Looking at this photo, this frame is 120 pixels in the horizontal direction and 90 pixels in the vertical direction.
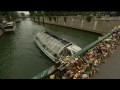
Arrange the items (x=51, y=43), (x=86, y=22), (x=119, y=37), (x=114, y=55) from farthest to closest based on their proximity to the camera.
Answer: (x=86, y=22) < (x=51, y=43) < (x=119, y=37) < (x=114, y=55)

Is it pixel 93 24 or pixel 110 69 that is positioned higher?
pixel 110 69

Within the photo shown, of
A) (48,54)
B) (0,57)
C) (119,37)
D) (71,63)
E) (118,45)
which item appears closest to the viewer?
(71,63)

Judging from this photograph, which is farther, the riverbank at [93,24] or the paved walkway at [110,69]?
the riverbank at [93,24]

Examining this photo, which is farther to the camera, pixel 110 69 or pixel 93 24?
pixel 93 24

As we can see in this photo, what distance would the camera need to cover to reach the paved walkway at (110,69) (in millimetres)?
5258

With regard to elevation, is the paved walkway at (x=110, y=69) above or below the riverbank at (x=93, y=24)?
above

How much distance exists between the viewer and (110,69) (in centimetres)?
579

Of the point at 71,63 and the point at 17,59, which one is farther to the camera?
the point at 17,59

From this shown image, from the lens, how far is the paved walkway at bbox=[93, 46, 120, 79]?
5258 millimetres

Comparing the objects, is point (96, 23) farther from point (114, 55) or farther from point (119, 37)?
point (114, 55)

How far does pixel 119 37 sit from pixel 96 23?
15602 mm
